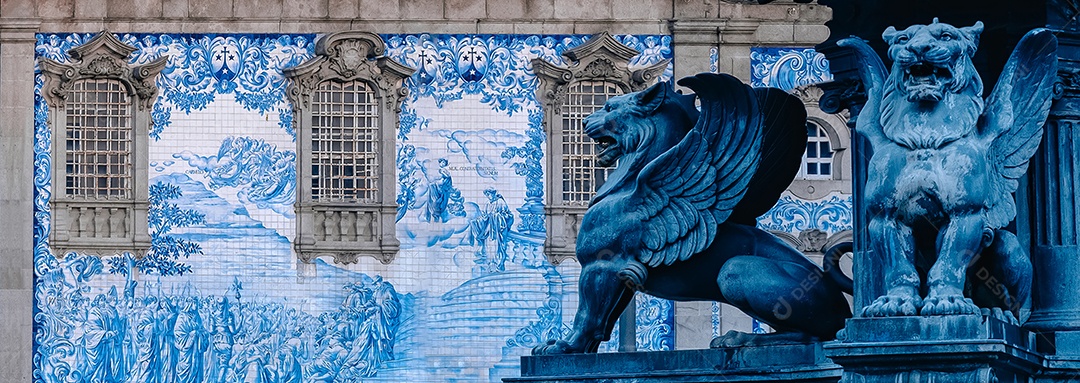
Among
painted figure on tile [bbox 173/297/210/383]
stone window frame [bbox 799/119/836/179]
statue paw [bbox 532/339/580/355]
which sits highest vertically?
stone window frame [bbox 799/119/836/179]

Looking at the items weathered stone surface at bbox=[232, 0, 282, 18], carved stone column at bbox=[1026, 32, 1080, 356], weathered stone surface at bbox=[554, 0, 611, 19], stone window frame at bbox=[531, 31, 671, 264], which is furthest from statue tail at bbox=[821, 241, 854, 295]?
weathered stone surface at bbox=[232, 0, 282, 18]

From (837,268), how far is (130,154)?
1488cm

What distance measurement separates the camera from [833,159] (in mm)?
24234

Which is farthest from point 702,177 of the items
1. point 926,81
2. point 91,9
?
point 91,9

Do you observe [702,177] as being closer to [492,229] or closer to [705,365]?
[705,365]

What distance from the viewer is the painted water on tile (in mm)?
24047

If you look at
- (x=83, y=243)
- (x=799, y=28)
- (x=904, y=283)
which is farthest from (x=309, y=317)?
(x=904, y=283)

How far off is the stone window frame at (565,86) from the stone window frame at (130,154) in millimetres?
3568

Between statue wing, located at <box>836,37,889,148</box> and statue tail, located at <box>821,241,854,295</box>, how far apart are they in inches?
34.1

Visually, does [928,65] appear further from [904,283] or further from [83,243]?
[83,243]

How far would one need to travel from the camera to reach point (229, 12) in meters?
24.4

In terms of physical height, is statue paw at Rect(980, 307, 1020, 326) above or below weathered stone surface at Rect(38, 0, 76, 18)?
below

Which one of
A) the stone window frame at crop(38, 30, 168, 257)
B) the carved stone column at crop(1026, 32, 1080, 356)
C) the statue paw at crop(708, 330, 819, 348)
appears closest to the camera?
the carved stone column at crop(1026, 32, 1080, 356)

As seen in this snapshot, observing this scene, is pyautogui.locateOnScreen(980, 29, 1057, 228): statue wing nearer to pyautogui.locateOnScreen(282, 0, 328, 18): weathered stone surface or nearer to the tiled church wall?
the tiled church wall
